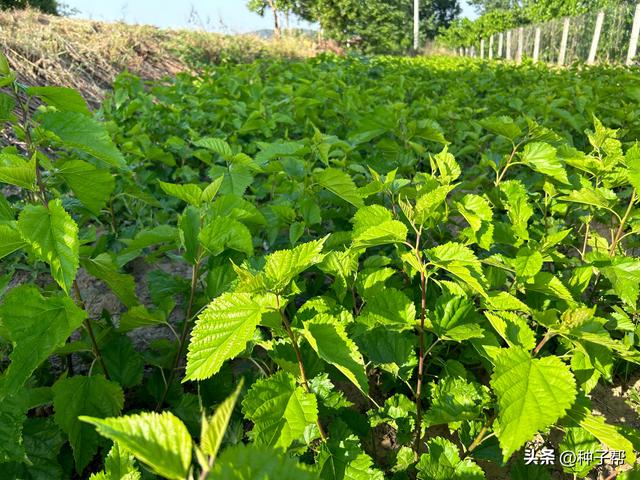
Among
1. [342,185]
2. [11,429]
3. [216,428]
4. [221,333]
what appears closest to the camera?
[216,428]

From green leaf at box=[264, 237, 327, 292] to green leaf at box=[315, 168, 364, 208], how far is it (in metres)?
0.63

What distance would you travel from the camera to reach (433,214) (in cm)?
135

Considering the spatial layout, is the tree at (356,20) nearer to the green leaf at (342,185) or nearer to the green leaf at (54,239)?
the green leaf at (342,185)

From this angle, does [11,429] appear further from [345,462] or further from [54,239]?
[345,462]

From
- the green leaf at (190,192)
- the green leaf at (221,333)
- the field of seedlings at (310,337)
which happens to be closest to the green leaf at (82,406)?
the field of seedlings at (310,337)

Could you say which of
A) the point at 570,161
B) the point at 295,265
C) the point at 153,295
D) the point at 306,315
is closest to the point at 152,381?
the point at 153,295

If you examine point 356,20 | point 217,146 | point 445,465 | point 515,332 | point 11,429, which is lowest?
point 445,465

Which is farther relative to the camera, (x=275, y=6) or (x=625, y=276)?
(x=275, y=6)

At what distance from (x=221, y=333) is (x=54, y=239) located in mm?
427

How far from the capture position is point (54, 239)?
3.20 ft

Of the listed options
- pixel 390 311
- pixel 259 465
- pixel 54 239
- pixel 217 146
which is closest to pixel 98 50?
pixel 217 146

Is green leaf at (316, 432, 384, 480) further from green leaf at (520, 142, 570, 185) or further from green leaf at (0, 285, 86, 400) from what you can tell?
green leaf at (520, 142, 570, 185)

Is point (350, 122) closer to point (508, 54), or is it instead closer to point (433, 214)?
point (433, 214)

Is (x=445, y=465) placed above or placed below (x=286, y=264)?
below
